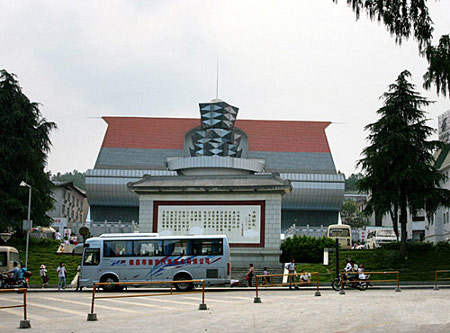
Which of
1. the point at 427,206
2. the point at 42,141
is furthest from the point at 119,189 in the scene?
the point at 427,206

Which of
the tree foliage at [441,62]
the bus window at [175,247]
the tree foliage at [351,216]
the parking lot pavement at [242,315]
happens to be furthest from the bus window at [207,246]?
the tree foliage at [351,216]

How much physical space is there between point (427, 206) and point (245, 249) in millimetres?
12610

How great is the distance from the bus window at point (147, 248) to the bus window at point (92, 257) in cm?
192

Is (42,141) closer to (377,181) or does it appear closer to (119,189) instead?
(377,181)

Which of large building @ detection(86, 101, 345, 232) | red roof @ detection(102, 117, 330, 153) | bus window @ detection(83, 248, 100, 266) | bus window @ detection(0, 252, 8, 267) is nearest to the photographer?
bus window @ detection(83, 248, 100, 266)

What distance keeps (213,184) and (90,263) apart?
12.3 meters

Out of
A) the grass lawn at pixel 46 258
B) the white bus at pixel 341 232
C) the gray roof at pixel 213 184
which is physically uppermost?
the gray roof at pixel 213 184

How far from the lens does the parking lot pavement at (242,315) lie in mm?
14891

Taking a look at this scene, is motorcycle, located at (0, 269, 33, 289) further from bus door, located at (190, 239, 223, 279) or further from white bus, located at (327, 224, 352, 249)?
white bus, located at (327, 224, 352, 249)

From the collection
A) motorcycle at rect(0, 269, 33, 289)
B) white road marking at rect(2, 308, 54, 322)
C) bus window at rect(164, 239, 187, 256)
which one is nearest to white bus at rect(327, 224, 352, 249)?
bus window at rect(164, 239, 187, 256)

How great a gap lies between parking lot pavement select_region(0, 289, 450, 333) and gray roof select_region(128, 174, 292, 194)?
57.5ft

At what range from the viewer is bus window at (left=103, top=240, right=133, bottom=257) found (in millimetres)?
31016

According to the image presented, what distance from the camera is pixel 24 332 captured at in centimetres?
1467

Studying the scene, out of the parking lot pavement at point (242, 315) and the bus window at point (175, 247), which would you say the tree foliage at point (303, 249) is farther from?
the parking lot pavement at point (242, 315)
